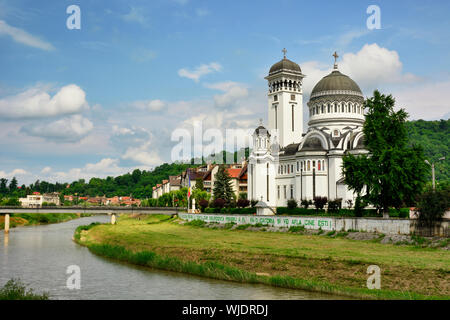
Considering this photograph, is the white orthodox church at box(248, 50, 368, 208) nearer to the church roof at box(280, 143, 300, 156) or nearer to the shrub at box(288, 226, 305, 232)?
the church roof at box(280, 143, 300, 156)

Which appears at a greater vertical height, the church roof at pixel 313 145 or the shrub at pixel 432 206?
the church roof at pixel 313 145

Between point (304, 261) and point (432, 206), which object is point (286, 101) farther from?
point (304, 261)

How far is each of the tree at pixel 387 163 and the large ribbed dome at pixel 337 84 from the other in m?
36.6

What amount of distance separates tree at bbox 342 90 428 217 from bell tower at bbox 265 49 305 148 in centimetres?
4213

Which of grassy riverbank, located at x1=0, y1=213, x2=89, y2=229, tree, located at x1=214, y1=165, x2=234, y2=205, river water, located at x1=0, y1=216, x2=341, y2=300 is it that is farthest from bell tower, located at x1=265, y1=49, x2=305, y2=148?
grassy riverbank, located at x1=0, y1=213, x2=89, y2=229

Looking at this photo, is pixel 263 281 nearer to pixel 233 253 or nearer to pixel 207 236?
pixel 233 253

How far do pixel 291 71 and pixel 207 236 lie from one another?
4895 cm

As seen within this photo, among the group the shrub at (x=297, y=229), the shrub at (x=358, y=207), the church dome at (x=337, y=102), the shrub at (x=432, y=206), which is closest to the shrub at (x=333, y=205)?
the shrub at (x=358, y=207)

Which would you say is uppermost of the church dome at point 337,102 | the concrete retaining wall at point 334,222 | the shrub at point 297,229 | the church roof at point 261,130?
the church dome at point 337,102

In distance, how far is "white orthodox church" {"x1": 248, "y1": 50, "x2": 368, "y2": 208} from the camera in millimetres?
74250

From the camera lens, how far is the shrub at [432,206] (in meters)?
34.0

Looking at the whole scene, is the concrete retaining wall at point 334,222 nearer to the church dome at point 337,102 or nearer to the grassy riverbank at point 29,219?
the church dome at point 337,102

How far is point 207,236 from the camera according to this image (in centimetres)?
5022
